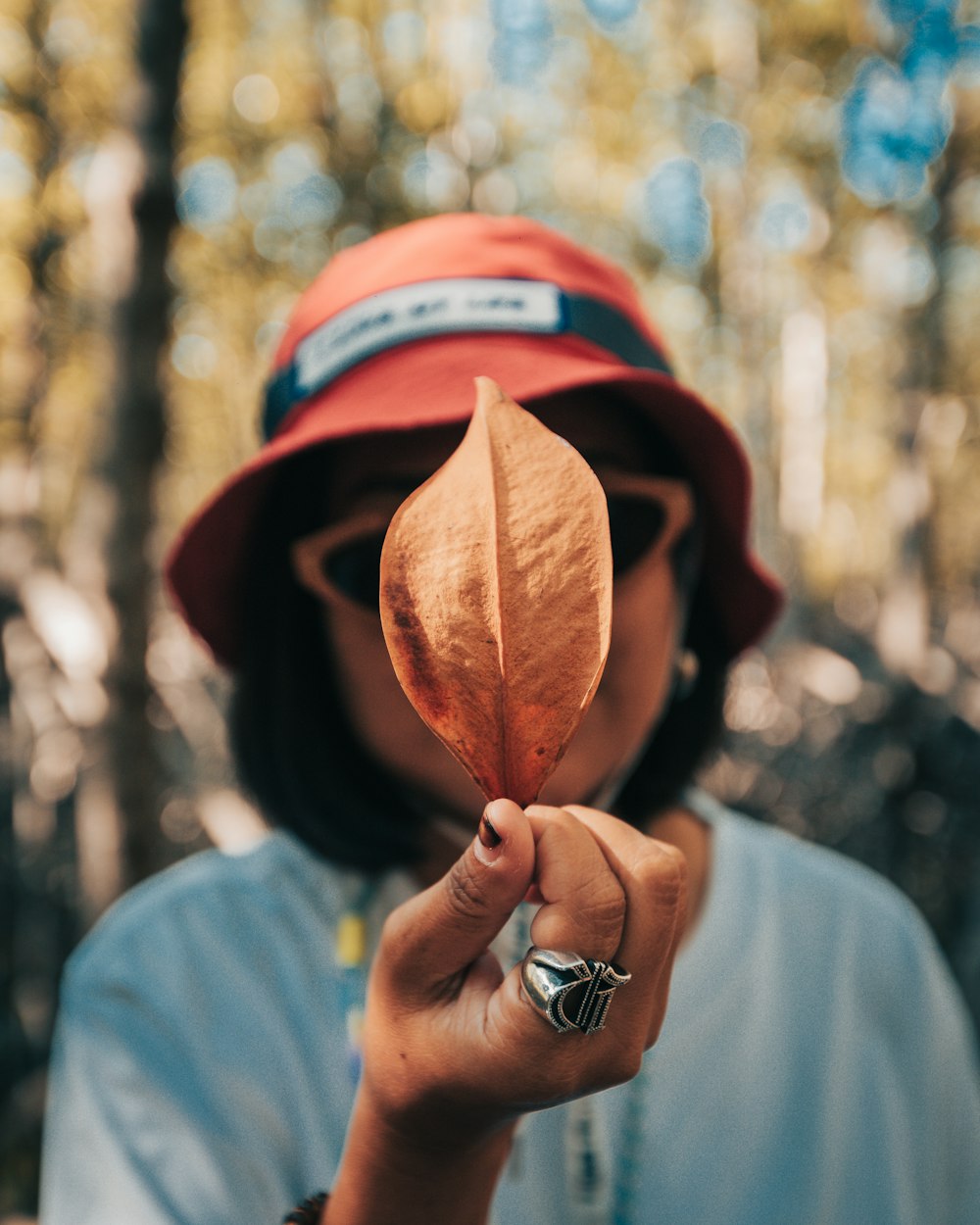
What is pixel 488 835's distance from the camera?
47 centimetres

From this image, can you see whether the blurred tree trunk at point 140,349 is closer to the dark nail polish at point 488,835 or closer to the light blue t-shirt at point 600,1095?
the light blue t-shirt at point 600,1095

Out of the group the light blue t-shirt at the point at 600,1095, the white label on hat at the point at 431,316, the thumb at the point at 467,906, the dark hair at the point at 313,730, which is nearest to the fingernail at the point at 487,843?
the thumb at the point at 467,906

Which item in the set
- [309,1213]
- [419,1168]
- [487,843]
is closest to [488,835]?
[487,843]

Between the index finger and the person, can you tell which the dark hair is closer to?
the person

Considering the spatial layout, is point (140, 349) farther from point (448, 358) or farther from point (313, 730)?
point (448, 358)

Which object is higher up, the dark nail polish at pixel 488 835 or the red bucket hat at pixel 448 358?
the red bucket hat at pixel 448 358

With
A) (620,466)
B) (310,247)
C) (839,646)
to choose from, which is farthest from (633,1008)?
(310,247)

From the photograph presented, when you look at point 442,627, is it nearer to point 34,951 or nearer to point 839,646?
point 34,951

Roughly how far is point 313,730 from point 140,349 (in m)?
1.45

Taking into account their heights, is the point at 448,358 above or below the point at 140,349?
above

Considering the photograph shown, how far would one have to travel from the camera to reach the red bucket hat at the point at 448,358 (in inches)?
35.3

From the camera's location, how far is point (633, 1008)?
530 millimetres

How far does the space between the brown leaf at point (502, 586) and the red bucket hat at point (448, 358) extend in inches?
15.5

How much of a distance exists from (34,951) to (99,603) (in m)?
2.48
